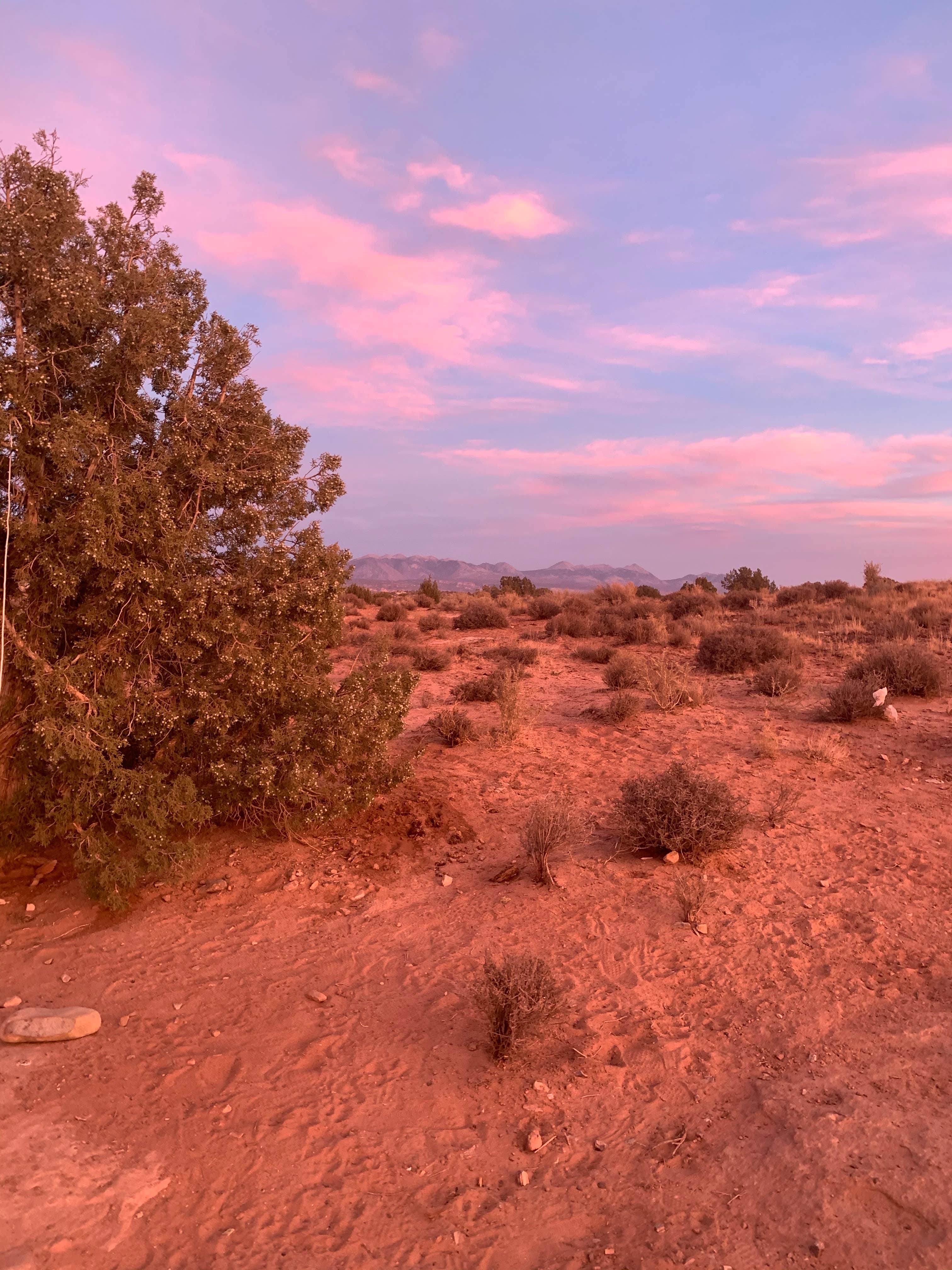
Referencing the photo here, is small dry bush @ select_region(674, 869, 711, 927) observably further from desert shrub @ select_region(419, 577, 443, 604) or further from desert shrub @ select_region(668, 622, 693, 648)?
desert shrub @ select_region(419, 577, 443, 604)

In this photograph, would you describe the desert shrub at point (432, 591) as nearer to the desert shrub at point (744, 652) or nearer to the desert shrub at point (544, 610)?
the desert shrub at point (544, 610)

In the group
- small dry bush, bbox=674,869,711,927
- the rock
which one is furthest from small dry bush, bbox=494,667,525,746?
the rock

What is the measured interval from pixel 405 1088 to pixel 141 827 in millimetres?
2928

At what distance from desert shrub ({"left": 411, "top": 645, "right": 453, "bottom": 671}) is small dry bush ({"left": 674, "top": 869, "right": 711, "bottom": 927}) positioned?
30.6 feet

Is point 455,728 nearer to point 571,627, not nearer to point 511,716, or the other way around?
point 511,716

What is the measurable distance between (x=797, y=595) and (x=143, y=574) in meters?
21.9

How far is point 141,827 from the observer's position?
6.02 m

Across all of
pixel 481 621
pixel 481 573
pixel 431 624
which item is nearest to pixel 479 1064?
pixel 431 624

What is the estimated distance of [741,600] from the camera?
80.7ft

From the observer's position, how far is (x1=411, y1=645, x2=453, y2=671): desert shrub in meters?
15.3

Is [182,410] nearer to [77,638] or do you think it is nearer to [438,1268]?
[77,638]

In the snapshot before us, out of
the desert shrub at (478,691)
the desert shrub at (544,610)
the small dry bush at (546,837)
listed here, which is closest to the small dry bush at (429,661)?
the desert shrub at (478,691)

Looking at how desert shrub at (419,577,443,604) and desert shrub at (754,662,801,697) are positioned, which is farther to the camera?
desert shrub at (419,577,443,604)

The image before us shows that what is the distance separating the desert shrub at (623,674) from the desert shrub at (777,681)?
1890 millimetres
